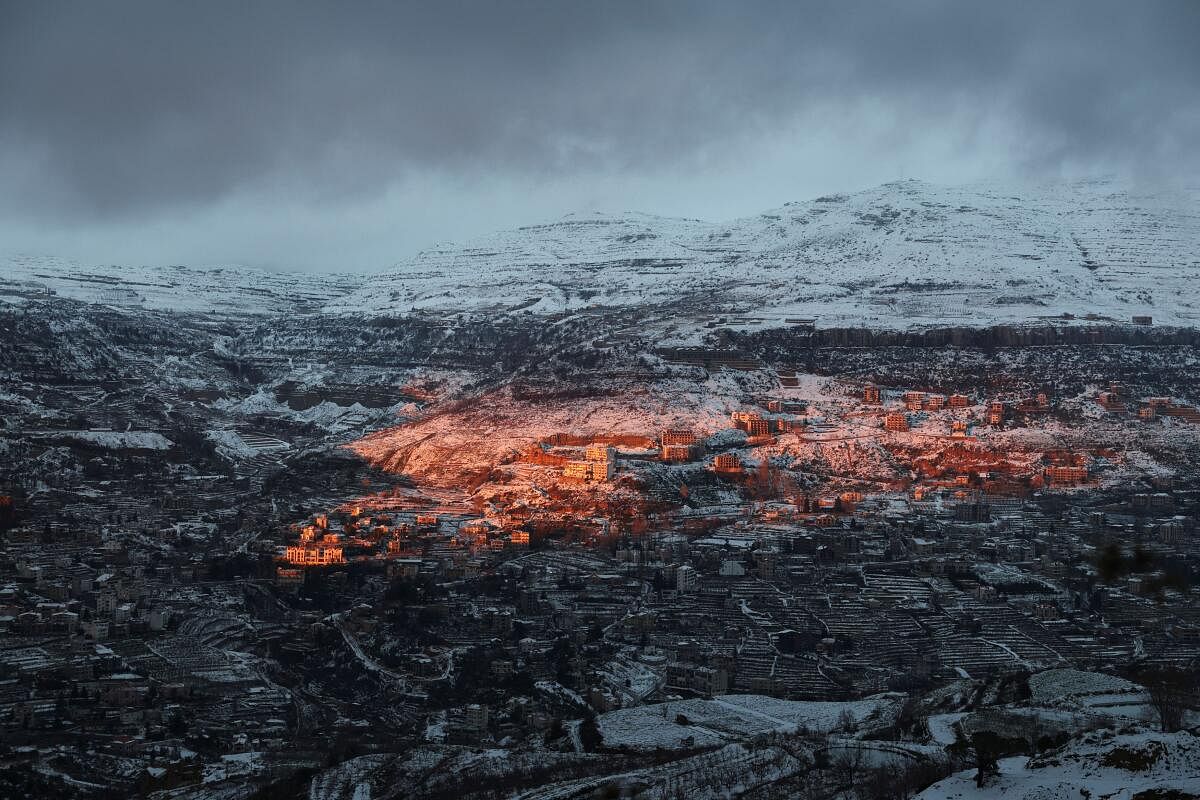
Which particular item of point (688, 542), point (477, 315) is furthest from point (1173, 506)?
point (477, 315)

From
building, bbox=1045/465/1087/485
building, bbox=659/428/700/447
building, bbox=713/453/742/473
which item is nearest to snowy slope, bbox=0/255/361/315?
building, bbox=659/428/700/447

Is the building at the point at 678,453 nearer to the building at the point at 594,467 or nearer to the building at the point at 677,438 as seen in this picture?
the building at the point at 677,438

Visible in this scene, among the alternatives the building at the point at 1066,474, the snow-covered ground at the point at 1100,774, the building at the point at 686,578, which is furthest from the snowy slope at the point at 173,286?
the snow-covered ground at the point at 1100,774

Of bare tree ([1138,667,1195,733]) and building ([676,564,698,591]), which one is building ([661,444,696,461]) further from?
bare tree ([1138,667,1195,733])

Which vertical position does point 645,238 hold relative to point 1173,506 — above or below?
above

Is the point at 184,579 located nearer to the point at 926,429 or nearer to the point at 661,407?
the point at 661,407
